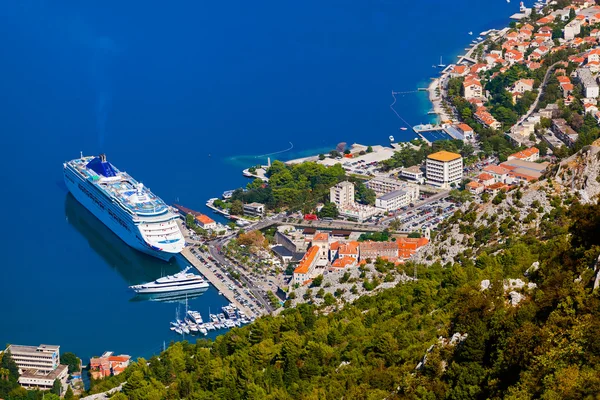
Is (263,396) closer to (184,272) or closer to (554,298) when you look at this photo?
(554,298)

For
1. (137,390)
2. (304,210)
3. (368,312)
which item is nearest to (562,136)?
(304,210)

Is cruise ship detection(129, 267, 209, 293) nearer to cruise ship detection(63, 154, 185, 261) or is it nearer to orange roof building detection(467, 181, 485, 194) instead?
cruise ship detection(63, 154, 185, 261)

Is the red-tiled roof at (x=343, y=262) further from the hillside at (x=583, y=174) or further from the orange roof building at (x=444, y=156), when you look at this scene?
the orange roof building at (x=444, y=156)

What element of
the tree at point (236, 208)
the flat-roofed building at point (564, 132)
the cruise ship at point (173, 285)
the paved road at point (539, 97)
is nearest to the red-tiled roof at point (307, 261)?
the cruise ship at point (173, 285)

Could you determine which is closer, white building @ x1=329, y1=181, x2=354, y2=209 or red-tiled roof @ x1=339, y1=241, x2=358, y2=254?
red-tiled roof @ x1=339, y1=241, x2=358, y2=254

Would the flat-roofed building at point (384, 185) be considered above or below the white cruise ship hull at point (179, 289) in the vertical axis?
above

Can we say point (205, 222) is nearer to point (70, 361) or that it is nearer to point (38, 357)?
point (70, 361)

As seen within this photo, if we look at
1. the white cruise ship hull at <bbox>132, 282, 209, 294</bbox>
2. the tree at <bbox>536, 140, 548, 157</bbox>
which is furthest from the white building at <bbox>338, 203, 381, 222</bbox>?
the tree at <bbox>536, 140, 548, 157</bbox>
